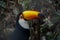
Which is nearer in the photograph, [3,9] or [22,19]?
[22,19]

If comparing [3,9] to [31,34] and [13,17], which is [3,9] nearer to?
[13,17]

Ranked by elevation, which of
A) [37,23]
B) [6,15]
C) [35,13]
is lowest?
[6,15]

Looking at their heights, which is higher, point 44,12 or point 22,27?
point 44,12

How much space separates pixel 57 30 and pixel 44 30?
0.41m

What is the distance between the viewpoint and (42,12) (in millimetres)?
2477

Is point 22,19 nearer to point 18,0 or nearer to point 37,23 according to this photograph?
point 37,23

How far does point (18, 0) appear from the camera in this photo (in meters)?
3.82

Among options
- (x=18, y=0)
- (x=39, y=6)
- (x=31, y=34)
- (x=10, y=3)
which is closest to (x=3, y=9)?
(x=10, y=3)

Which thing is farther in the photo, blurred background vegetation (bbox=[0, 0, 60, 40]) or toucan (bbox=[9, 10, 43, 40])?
toucan (bbox=[9, 10, 43, 40])

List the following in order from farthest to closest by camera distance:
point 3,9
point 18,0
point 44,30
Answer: point 3,9, point 18,0, point 44,30

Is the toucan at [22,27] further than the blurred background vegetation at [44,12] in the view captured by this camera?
Yes

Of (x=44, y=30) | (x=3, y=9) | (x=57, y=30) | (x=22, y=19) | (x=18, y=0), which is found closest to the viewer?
(x=57, y=30)

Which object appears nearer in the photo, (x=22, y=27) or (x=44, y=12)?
(x=44, y=12)

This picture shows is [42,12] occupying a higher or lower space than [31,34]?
higher
